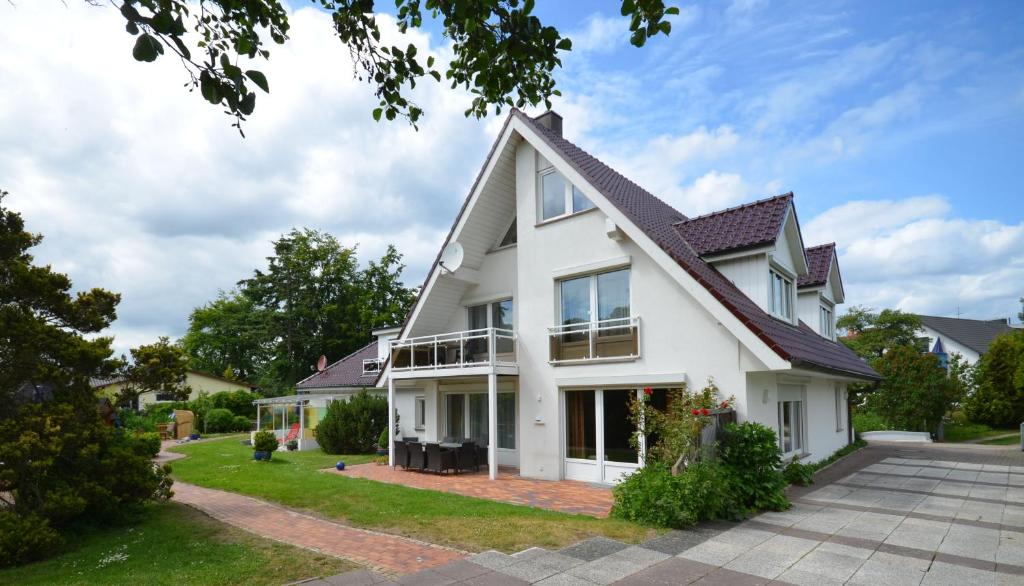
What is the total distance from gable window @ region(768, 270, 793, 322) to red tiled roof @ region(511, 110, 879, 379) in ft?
1.11

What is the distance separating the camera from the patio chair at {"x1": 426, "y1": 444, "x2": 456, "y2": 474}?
15359mm

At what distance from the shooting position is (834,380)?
1875 centimetres

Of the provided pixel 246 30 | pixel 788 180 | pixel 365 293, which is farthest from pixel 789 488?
pixel 365 293

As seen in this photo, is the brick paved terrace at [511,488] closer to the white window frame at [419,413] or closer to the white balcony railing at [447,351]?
the white balcony railing at [447,351]

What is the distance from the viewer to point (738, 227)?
1437 cm

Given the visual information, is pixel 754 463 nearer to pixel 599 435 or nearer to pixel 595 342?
pixel 599 435

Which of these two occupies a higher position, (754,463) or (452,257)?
(452,257)

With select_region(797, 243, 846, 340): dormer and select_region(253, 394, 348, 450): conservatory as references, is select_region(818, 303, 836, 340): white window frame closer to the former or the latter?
select_region(797, 243, 846, 340): dormer

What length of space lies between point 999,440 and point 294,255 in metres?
44.3

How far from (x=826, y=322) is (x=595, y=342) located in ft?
37.6

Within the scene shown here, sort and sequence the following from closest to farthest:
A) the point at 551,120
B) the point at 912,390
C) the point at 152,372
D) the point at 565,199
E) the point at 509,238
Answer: the point at 152,372 → the point at 565,199 → the point at 509,238 → the point at 551,120 → the point at 912,390

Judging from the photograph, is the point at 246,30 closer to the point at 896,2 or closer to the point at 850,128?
the point at 896,2

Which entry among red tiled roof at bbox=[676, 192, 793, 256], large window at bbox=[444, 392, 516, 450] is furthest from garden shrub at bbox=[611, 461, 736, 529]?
large window at bbox=[444, 392, 516, 450]

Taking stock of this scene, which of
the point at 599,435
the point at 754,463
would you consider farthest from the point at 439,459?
the point at 754,463
